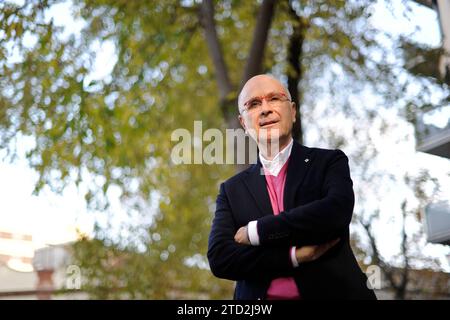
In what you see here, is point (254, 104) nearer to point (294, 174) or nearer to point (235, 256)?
point (294, 174)

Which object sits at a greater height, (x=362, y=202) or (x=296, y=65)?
(x=296, y=65)

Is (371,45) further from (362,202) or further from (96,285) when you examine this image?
(96,285)

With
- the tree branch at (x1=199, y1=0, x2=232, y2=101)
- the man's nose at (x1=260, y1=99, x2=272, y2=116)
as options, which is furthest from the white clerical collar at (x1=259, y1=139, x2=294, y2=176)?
the tree branch at (x1=199, y1=0, x2=232, y2=101)

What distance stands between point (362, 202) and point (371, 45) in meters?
2.89

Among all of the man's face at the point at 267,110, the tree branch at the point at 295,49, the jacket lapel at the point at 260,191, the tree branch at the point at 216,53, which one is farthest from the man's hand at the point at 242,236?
the tree branch at the point at 295,49

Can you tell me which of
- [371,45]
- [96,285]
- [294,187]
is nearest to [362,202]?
[371,45]

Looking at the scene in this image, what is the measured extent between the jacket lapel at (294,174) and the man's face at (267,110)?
0.08 m

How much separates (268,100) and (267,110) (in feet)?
0.18

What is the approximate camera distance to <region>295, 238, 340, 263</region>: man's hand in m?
2.14

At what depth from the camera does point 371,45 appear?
8.62 metres

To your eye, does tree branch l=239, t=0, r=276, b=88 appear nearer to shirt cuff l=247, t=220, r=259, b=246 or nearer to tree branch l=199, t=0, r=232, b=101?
tree branch l=199, t=0, r=232, b=101

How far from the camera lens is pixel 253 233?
2.23 meters

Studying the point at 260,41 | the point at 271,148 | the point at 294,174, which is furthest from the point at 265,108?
the point at 260,41

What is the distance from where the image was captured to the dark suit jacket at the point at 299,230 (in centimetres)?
215
